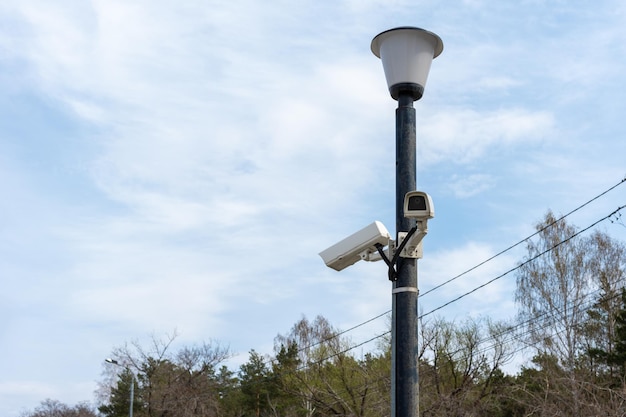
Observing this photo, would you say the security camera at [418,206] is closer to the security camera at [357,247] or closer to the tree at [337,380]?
the security camera at [357,247]

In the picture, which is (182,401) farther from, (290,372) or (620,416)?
(620,416)

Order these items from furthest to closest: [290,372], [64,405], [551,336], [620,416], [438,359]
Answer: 1. [64,405]
2. [290,372]
3. [551,336]
4. [438,359]
5. [620,416]

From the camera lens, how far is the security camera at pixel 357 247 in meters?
4.38

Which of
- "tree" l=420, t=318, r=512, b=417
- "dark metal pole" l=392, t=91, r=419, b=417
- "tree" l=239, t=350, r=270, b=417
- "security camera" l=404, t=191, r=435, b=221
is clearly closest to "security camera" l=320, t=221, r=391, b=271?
"dark metal pole" l=392, t=91, r=419, b=417

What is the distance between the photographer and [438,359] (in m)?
26.1

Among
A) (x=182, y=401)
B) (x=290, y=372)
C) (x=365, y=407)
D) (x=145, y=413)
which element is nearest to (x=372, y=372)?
(x=365, y=407)

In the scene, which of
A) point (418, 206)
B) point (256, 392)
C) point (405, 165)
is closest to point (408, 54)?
point (405, 165)

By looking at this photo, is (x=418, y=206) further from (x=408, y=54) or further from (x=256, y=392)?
(x=256, y=392)

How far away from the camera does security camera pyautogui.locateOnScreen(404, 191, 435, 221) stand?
3941 mm

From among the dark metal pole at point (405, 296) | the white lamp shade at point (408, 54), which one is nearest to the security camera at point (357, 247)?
the dark metal pole at point (405, 296)

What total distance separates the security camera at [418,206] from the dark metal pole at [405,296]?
0.21 m

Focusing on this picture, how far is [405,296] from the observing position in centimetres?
404

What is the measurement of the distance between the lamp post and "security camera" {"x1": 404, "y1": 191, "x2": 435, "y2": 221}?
21cm

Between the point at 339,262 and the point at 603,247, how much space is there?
31579 mm
